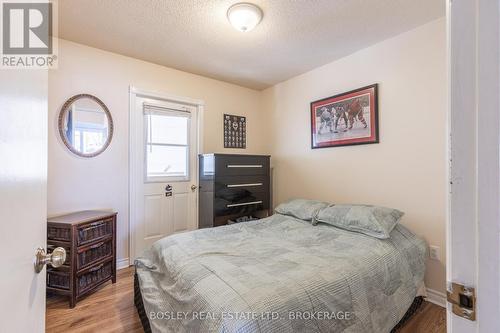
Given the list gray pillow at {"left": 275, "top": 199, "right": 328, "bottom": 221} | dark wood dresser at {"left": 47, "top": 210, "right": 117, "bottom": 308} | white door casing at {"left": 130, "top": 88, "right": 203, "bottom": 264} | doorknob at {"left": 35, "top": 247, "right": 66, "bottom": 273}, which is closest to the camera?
doorknob at {"left": 35, "top": 247, "right": 66, "bottom": 273}

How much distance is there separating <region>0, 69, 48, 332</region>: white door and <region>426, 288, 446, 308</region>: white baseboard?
8.88ft

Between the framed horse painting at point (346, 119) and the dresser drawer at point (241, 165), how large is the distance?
0.73 m

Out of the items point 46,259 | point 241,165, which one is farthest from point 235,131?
point 46,259

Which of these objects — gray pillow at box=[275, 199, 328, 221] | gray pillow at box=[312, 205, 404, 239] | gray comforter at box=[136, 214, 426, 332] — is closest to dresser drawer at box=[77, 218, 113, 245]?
gray comforter at box=[136, 214, 426, 332]

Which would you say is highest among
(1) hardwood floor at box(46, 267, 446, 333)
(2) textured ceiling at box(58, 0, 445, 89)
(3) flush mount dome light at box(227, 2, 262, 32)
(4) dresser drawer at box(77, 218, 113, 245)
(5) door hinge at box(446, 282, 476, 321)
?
(2) textured ceiling at box(58, 0, 445, 89)

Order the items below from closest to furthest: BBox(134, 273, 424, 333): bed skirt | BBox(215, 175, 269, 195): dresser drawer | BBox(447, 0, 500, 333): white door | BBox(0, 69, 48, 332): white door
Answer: BBox(447, 0, 500, 333): white door → BBox(0, 69, 48, 332): white door → BBox(134, 273, 424, 333): bed skirt → BBox(215, 175, 269, 195): dresser drawer

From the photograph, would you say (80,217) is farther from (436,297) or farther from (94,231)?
(436,297)

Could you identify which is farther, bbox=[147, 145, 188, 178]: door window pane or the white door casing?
bbox=[147, 145, 188, 178]: door window pane

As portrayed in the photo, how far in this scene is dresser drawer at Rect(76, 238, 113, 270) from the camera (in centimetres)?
210

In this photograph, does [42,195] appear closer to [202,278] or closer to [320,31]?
[202,278]

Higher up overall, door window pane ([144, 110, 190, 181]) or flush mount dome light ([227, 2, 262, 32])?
flush mount dome light ([227, 2, 262, 32])

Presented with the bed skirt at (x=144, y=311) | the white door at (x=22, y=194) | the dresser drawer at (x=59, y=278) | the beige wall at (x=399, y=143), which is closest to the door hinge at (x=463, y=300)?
the white door at (x=22, y=194)

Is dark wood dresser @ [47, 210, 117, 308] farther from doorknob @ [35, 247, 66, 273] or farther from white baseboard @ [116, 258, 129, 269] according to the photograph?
doorknob @ [35, 247, 66, 273]

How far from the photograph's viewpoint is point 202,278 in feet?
4.29
